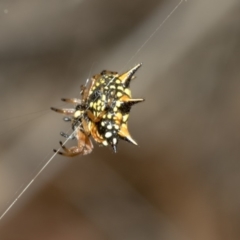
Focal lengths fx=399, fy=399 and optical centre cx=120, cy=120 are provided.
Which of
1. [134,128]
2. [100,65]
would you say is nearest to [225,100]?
[134,128]

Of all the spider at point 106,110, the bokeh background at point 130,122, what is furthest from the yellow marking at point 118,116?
the bokeh background at point 130,122

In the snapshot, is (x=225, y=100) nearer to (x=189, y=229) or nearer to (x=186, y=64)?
(x=186, y=64)

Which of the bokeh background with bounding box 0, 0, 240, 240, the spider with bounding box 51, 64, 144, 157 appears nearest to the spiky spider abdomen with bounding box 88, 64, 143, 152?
the spider with bounding box 51, 64, 144, 157

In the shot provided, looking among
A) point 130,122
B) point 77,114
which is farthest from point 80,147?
point 130,122

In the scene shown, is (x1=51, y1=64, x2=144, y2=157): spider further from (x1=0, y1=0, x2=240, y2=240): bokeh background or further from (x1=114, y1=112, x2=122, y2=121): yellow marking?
(x1=0, y1=0, x2=240, y2=240): bokeh background

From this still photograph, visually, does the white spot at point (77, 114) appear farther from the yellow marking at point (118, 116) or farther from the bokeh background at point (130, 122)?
the bokeh background at point (130, 122)
